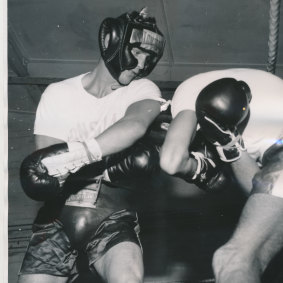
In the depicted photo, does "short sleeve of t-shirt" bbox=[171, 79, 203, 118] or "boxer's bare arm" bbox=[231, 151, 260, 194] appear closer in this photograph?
"boxer's bare arm" bbox=[231, 151, 260, 194]

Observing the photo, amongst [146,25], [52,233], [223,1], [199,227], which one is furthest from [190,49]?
[52,233]

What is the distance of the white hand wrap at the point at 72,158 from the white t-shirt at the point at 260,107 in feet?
1.19

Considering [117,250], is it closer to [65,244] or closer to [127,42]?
[65,244]

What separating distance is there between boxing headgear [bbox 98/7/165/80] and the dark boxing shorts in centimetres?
48

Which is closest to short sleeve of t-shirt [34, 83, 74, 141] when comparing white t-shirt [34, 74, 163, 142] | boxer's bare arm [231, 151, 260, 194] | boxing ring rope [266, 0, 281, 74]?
white t-shirt [34, 74, 163, 142]

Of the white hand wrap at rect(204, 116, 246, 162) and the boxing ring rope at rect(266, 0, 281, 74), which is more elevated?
the boxing ring rope at rect(266, 0, 281, 74)

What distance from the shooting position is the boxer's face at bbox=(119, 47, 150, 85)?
1410mm

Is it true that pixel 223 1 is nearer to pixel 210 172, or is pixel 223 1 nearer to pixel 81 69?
pixel 81 69

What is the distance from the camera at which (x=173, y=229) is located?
2.65m

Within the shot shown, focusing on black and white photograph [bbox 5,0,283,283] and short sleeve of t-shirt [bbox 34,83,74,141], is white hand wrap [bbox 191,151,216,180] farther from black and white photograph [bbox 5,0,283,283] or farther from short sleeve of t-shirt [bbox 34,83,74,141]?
short sleeve of t-shirt [bbox 34,83,74,141]

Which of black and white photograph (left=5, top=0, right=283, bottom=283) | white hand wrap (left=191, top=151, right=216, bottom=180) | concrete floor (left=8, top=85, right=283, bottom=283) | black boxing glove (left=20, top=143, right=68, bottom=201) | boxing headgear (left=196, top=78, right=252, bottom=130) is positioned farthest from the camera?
concrete floor (left=8, top=85, right=283, bottom=283)

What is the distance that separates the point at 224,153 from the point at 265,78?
0.26 m

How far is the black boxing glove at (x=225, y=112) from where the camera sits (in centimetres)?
125

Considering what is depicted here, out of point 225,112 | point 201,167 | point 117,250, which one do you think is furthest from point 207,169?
point 117,250
